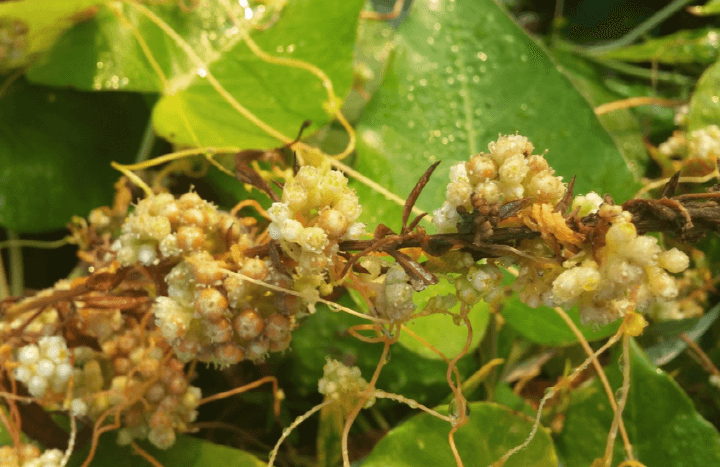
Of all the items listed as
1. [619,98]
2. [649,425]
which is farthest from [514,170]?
[619,98]

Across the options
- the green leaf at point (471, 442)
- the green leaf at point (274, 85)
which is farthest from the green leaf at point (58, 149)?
the green leaf at point (471, 442)

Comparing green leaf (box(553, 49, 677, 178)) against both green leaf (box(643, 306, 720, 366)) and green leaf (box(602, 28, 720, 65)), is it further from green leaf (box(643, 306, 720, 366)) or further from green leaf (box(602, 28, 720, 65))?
green leaf (box(643, 306, 720, 366))

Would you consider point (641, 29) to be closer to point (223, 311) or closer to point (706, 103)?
point (706, 103)

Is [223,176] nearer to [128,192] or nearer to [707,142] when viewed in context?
[128,192]

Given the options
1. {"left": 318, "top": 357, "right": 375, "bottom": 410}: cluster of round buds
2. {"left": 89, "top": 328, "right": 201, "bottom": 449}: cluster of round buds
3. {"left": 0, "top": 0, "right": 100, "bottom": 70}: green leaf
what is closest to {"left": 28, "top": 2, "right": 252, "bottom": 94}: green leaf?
{"left": 0, "top": 0, "right": 100, "bottom": 70}: green leaf

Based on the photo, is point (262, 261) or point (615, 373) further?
point (615, 373)

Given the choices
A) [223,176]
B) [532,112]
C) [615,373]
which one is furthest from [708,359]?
[223,176]

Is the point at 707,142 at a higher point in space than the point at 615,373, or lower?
higher

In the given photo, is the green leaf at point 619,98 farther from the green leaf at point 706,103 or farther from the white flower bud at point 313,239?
the white flower bud at point 313,239
